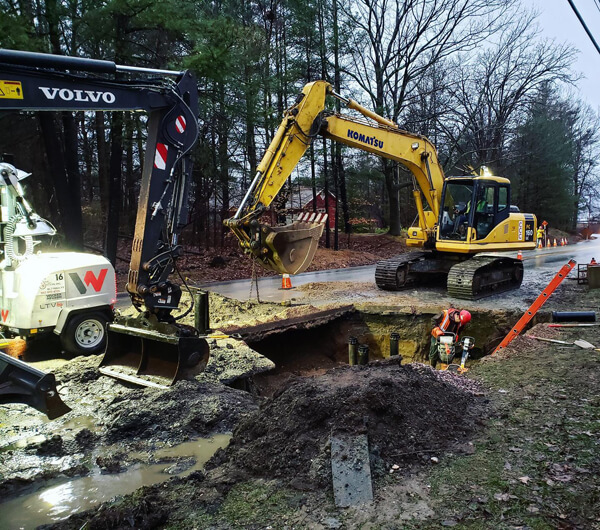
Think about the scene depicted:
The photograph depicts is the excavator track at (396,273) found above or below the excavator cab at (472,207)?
below

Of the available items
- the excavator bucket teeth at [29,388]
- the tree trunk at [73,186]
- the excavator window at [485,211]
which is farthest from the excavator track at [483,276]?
the tree trunk at [73,186]

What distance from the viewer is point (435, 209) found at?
11.5 meters

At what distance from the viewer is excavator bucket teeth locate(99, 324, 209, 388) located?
498cm

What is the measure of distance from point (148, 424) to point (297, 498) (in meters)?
2.18

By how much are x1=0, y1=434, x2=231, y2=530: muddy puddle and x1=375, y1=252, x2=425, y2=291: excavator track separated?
7.40m

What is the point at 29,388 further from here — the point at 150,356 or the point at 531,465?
the point at 531,465

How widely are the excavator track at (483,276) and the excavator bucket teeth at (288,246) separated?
4108 millimetres

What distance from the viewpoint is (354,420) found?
3.93m

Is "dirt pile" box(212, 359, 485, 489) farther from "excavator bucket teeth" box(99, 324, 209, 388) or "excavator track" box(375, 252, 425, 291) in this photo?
"excavator track" box(375, 252, 425, 291)

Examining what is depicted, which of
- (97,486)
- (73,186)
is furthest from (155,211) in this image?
(73,186)

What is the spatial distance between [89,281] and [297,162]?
13.2 ft

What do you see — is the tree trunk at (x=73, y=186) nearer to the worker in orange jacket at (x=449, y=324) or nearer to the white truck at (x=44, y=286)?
the white truck at (x=44, y=286)

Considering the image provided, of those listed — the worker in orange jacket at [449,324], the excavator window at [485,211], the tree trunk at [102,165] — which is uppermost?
the tree trunk at [102,165]

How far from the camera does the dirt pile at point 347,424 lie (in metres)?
3.66
